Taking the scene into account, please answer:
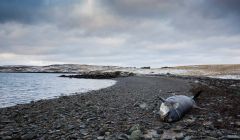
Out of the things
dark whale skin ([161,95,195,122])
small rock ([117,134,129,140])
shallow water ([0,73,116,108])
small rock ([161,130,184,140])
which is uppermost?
dark whale skin ([161,95,195,122])

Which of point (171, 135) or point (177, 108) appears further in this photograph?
point (177, 108)

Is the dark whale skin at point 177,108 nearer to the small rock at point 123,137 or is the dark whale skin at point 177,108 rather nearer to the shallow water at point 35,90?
the small rock at point 123,137

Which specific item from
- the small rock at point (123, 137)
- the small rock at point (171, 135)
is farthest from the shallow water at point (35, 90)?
the small rock at point (171, 135)

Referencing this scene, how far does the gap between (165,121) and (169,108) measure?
69cm

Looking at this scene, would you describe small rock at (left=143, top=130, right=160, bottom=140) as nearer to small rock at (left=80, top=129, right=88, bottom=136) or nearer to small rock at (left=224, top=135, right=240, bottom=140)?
small rock at (left=80, top=129, right=88, bottom=136)

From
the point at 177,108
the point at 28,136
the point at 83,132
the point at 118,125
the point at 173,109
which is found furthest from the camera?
the point at 177,108

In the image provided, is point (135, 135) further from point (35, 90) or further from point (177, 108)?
point (35, 90)

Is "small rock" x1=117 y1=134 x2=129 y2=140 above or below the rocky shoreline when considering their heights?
above

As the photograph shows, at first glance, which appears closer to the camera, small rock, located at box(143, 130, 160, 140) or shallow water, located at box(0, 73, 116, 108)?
small rock, located at box(143, 130, 160, 140)

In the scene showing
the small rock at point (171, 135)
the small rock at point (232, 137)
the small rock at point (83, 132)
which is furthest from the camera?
the small rock at point (83, 132)

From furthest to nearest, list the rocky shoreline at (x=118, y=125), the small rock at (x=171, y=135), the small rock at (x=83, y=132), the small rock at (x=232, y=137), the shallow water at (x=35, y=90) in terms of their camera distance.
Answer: the shallow water at (x=35, y=90), the small rock at (x=83, y=132), the rocky shoreline at (x=118, y=125), the small rock at (x=171, y=135), the small rock at (x=232, y=137)

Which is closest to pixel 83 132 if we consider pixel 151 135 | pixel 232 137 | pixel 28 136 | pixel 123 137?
pixel 123 137

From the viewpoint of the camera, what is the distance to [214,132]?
408 inches

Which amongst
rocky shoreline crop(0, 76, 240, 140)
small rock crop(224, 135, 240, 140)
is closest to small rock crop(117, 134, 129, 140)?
rocky shoreline crop(0, 76, 240, 140)
